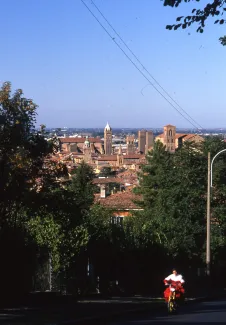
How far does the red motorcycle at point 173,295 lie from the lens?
22.9 meters

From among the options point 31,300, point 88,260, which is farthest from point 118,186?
point 31,300

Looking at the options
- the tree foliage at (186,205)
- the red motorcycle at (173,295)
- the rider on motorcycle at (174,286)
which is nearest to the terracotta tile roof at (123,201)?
the tree foliage at (186,205)

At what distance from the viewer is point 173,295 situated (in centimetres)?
2300

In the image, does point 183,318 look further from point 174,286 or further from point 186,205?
point 186,205

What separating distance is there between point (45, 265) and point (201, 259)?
16.9 meters

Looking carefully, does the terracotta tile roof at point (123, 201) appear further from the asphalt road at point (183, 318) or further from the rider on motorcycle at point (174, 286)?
the asphalt road at point (183, 318)

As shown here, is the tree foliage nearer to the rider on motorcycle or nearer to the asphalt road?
the rider on motorcycle

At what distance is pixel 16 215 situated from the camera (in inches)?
859

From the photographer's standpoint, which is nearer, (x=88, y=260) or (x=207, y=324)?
(x=207, y=324)

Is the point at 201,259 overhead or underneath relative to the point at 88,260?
underneath

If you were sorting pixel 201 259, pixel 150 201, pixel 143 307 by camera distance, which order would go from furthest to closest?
pixel 150 201, pixel 201 259, pixel 143 307

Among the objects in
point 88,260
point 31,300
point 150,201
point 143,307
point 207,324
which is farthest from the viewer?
point 150,201

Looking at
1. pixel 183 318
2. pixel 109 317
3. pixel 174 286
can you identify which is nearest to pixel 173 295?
pixel 174 286

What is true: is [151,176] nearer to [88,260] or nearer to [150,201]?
[150,201]
